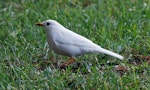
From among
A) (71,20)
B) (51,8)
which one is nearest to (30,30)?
(71,20)

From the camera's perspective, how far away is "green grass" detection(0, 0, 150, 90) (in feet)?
21.2

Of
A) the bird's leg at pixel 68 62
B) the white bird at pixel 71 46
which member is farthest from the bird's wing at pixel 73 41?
the bird's leg at pixel 68 62

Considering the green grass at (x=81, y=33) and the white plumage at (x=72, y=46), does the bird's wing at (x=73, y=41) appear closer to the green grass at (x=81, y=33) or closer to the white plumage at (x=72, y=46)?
the white plumage at (x=72, y=46)

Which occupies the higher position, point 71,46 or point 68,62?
point 71,46

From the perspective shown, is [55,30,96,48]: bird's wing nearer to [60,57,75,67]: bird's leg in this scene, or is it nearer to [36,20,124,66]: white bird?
[36,20,124,66]: white bird

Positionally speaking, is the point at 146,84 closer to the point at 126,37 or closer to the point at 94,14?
the point at 126,37

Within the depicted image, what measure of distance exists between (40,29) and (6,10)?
5.13 feet

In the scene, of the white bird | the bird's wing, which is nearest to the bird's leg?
the white bird

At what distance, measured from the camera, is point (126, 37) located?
315 inches

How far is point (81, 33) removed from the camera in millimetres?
8367

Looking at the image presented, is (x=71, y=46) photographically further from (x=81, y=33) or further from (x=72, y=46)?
(x=81, y=33)

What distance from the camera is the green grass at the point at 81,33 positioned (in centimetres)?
647

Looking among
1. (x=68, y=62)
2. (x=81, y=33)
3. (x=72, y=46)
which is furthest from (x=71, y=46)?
(x=81, y=33)

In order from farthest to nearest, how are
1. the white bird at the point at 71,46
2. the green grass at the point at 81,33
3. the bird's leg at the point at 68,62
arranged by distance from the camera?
the bird's leg at the point at 68,62 → the white bird at the point at 71,46 → the green grass at the point at 81,33
